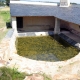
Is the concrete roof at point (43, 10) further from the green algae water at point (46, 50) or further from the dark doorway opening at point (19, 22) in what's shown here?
the green algae water at point (46, 50)

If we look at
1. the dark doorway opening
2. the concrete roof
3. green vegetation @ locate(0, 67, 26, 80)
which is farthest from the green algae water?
the dark doorway opening

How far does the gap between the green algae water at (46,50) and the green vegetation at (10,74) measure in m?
4.36

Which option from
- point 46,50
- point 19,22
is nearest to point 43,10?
point 19,22

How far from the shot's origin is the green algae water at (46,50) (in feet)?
44.3

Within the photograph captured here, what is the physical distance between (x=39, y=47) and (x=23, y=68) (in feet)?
21.0

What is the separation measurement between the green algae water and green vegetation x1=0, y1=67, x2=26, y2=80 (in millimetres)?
4357

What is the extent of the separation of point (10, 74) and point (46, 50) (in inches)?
272

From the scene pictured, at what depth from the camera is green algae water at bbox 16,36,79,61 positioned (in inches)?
532

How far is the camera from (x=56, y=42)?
17.7 metres

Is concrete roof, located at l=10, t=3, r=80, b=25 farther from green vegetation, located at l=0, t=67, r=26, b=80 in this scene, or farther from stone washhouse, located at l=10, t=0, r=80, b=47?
green vegetation, located at l=0, t=67, r=26, b=80

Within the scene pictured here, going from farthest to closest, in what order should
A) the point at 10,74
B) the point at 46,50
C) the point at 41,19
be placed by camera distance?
1. the point at 41,19
2. the point at 46,50
3. the point at 10,74

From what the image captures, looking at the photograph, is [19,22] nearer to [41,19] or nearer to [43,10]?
[41,19]

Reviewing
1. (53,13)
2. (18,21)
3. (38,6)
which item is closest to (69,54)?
(53,13)

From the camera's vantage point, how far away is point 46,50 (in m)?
15.1
